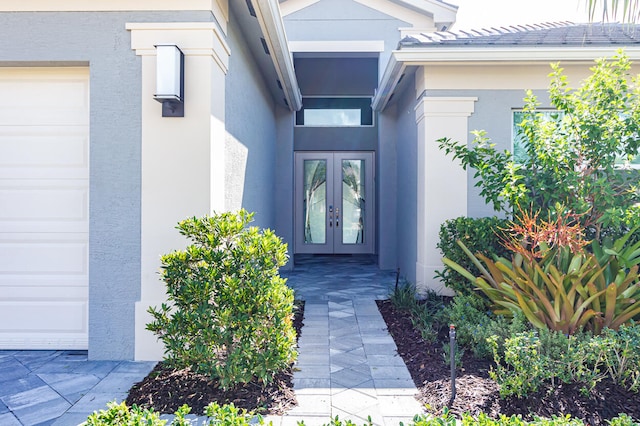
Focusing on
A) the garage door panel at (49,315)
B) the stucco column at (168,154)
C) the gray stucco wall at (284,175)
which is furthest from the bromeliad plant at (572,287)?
the gray stucco wall at (284,175)

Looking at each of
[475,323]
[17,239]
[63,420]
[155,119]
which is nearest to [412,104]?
[475,323]

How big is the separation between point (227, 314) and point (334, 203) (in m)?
8.52

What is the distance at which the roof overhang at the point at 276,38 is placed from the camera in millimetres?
4570

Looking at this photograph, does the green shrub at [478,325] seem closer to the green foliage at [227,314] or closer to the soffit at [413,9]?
the green foliage at [227,314]

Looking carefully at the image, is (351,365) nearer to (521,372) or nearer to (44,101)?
(521,372)

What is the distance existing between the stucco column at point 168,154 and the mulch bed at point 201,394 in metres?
0.62

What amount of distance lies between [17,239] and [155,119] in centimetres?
185

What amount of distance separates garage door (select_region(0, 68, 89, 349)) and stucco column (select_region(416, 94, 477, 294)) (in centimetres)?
422

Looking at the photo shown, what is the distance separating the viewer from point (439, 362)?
3791mm

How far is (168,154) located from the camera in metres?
3.91

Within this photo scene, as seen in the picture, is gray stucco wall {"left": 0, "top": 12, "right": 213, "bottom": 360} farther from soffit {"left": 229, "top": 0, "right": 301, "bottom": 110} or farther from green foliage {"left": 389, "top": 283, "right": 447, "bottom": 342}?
green foliage {"left": 389, "top": 283, "right": 447, "bottom": 342}

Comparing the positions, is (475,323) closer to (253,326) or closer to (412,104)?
(253,326)

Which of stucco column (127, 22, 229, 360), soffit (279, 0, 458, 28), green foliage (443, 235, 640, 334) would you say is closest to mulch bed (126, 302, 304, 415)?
stucco column (127, 22, 229, 360)

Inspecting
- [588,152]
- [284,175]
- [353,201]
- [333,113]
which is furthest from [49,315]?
[333,113]
